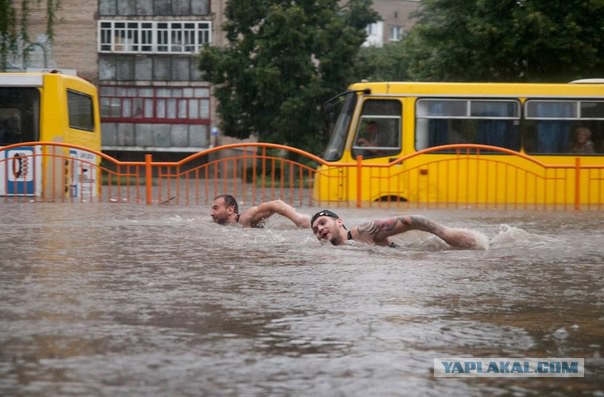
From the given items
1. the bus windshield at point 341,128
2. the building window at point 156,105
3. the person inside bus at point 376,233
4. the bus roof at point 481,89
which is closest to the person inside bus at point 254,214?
the person inside bus at point 376,233

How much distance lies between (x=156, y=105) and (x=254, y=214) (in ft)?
126

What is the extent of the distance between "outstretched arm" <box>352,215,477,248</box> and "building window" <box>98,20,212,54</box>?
4046 centimetres

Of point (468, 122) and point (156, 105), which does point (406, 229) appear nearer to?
point (468, 122)

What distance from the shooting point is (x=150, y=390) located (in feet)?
13.4

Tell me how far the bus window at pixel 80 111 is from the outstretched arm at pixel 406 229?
14.3 metres

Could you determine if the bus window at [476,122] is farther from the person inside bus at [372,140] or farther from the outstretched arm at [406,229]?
the outstretched arm at [406,229]

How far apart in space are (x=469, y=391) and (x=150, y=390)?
1.28 meters

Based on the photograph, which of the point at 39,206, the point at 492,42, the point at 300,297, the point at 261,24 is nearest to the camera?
the point at 300,297

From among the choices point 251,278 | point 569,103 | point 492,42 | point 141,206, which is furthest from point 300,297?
point 492,42

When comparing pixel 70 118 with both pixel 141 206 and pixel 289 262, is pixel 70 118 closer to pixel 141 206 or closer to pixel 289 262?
pixel 141 206

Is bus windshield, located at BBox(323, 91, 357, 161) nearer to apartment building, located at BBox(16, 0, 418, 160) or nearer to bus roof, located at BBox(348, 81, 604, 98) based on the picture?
bus roof, located at BBox(348, 81, 604, 98)

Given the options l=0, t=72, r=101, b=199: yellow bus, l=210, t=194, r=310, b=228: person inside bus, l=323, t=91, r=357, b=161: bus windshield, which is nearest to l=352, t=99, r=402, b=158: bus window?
l=323, t=91, r=357, b=161: bus windshield

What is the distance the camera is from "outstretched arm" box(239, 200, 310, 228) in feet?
40.1

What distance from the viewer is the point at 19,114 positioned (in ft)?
72.4
